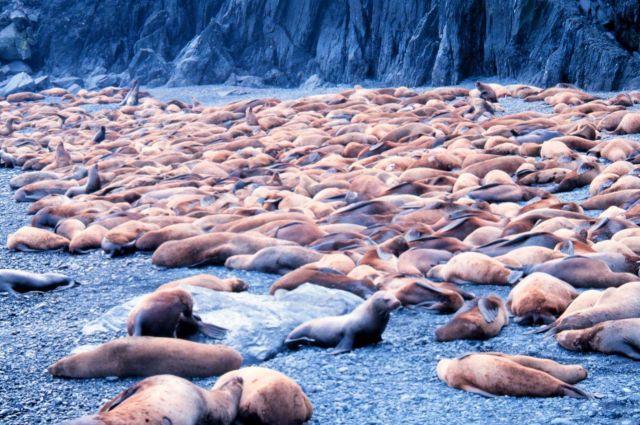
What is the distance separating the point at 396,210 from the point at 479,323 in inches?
145

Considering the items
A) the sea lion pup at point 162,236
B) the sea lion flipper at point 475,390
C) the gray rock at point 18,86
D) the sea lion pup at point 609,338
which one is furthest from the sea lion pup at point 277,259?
the gray rock at point 18,86

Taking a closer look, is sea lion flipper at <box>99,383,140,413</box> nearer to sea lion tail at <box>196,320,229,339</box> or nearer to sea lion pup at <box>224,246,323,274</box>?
sea lion tail at <box>196,320,229,339</box>

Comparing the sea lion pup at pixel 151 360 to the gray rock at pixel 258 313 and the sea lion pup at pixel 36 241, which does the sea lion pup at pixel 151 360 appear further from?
the sea lion pup at pixel 36 241

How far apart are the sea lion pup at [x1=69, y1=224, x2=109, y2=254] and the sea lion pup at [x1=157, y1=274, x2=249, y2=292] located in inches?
99.7

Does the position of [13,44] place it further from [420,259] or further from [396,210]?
[420,259]

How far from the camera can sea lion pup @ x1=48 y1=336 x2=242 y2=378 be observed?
Result: 4.35m

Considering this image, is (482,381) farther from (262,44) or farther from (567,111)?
(262,44)

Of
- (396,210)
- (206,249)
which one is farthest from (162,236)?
(396,210)

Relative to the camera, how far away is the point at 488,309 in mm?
4949

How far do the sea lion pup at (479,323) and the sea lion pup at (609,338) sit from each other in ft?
1.34

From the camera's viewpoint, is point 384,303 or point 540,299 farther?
point 540,299

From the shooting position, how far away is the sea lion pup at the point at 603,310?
15.2 ft

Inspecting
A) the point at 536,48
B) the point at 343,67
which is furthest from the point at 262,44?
the point at 536,48

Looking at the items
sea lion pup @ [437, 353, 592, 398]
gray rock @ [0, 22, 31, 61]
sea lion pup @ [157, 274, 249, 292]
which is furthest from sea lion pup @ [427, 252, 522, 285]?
gray rock @ [0, 22, 31, 61]
